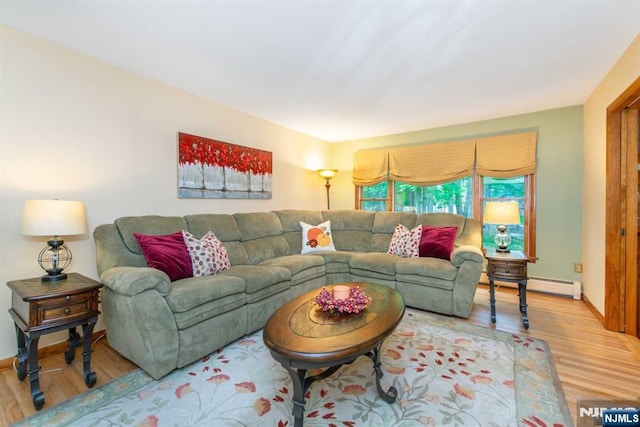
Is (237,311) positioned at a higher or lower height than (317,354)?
lower

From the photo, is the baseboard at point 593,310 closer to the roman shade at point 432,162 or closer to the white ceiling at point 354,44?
the roman shade at point 432,162

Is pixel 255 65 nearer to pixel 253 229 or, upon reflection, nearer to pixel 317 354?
pixel 253 229

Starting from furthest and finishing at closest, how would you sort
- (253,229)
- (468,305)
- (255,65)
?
(253,229)
(468,305)
(255,65)

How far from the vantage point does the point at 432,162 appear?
442cm

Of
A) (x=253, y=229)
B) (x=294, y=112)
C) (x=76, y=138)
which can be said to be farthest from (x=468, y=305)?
(x=76, y=138)

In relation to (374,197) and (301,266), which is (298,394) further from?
(374,197)

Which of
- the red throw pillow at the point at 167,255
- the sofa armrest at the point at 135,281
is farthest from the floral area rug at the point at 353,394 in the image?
the red throw pillow at the point at 167,255

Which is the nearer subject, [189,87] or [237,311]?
[237,311]

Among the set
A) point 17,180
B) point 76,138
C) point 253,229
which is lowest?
point 253,229

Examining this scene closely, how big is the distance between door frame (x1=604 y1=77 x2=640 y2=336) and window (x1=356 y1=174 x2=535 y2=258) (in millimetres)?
1167

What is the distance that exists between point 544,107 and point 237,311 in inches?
166

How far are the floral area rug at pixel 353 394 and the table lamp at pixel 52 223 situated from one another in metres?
0.96

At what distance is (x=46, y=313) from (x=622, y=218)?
14.2ft

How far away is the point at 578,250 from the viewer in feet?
11.6
